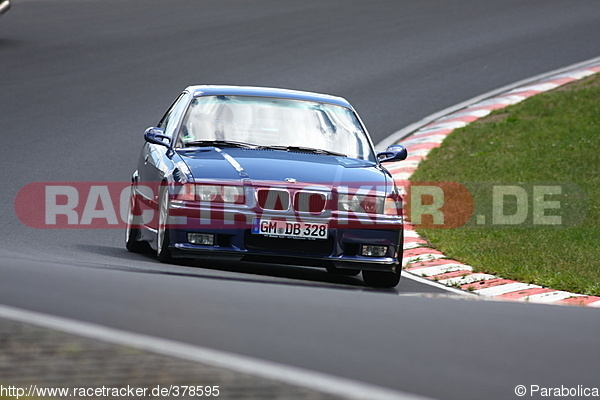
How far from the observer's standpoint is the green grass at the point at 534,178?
9.54 meters

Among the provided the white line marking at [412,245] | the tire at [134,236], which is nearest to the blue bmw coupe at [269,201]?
the tire at [134,236]

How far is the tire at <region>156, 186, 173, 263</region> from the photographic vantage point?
7930 mm

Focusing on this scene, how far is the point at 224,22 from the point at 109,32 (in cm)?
243

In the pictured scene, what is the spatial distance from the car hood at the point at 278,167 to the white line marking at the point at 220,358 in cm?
376

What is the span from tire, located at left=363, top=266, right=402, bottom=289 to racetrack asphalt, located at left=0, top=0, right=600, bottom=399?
0.14m

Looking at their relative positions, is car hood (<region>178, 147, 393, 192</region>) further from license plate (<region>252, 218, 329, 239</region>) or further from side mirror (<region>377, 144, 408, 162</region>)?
side mirror (<region>377, 144, 408, 162</region>)

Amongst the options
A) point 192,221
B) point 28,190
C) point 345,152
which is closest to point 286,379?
point 192,221

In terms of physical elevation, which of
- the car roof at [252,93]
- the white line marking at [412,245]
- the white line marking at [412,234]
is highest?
the car roof at [252,93]

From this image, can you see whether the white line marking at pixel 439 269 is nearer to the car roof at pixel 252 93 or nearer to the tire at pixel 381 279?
the tire at pixel 381 279

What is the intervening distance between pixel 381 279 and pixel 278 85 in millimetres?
Result: 9418

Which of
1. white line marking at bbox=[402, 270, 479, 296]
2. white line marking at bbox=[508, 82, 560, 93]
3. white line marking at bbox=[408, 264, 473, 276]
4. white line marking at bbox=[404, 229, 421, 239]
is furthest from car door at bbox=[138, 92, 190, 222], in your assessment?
white line marking at bbox=[508, 82, 560, 93]

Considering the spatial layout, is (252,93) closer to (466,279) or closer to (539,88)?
(466,279)

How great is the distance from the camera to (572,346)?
4.53 m

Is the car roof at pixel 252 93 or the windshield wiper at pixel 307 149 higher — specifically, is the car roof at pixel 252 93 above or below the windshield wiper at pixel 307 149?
above
